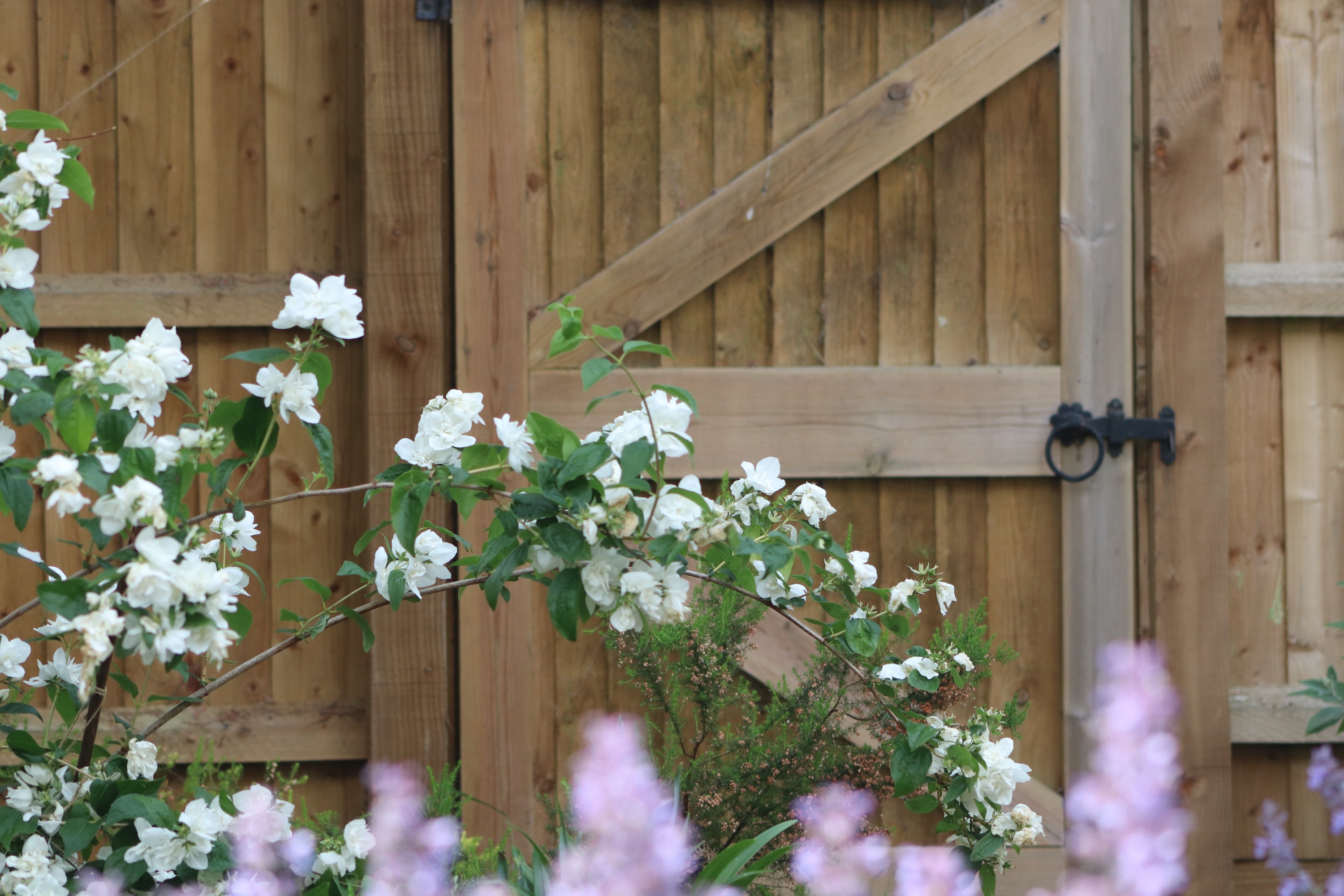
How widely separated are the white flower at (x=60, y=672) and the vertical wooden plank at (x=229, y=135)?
1.23 metres

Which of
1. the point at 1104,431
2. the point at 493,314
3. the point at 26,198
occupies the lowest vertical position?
the point at 1104,431

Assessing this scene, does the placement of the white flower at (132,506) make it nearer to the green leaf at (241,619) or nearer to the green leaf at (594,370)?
the green leaf at (241,619)

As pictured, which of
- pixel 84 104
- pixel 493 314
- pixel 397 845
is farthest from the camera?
pixel 84 104

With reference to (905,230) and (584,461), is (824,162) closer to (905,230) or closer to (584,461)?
(905,230)

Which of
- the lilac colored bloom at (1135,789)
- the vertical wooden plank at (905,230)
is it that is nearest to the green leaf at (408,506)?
the lilac colored bloom at (1135,789)

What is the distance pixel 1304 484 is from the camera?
220cm

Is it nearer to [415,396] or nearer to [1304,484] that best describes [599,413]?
[415,396]

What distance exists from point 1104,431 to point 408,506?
166 centimetres

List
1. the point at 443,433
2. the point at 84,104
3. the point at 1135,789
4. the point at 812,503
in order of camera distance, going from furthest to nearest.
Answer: the point at 84,104
the point at 812,503
the point at 443,433
the point at 1135,789

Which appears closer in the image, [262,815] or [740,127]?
[262,815]

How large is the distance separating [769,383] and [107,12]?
5.68 feet

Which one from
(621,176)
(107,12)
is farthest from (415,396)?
(107,12)

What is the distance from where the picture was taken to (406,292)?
2100 mm

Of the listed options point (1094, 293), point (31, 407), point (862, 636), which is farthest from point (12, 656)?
point (1094, 293)
